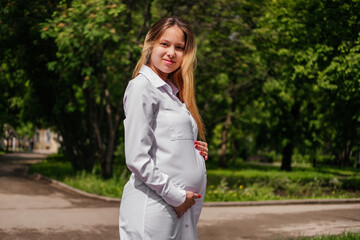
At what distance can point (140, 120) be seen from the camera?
7.22ft

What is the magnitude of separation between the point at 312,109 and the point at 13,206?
20.0m

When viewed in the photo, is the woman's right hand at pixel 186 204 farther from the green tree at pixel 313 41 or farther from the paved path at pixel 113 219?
the green tree at pixel 313 41

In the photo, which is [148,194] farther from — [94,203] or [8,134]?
[94,203]

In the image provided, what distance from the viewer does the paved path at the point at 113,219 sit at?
6.84m

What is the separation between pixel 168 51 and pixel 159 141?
53 centimetres

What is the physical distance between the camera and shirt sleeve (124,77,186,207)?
2180 millimetres

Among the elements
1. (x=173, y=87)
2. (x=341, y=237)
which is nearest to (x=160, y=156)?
(x=173, y=87)

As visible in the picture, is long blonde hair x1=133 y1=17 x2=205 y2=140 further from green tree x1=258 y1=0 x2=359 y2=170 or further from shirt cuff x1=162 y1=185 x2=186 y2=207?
green tree x1=258 y1=0 x2=359 y2=170

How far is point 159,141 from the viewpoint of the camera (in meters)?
2.27

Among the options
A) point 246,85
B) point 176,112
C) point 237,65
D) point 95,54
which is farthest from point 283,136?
point 176,112

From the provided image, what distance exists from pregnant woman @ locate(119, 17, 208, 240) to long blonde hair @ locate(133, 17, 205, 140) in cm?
1

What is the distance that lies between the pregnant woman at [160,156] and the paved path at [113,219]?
452 cm

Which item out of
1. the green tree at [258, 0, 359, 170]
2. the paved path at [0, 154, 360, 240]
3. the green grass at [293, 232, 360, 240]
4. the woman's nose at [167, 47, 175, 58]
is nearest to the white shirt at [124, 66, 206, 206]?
the woman's nose at [167, 47, 175, 58]

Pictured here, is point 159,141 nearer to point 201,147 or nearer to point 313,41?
point 201,147
